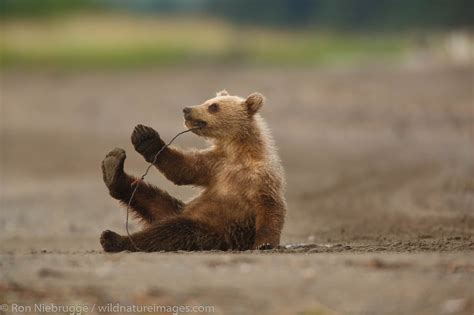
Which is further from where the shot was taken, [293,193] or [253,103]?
[293,193]

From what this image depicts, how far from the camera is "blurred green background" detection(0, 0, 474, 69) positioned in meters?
46.2

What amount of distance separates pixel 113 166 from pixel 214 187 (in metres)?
0.77

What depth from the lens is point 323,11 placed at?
67312mm

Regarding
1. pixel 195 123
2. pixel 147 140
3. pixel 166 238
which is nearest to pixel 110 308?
pixel 166 238

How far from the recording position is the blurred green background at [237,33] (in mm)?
46250

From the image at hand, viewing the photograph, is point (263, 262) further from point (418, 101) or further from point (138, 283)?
point (418, 101)

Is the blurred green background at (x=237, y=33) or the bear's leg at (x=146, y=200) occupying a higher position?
the blurred green background at (x=237, y=33)

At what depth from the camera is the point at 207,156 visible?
353 inches

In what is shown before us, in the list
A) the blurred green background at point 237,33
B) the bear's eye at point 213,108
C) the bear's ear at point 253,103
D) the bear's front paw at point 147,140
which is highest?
the blurred green background at point 237,33

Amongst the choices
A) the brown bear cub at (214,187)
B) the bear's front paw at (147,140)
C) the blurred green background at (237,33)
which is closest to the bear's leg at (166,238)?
the brown bear cub at (214,187)

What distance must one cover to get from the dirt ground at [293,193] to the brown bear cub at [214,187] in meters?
0.38

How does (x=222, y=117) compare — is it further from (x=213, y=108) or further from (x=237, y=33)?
(x=237, y=33)

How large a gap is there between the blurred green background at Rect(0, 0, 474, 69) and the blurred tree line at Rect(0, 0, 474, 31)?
0.18 feet

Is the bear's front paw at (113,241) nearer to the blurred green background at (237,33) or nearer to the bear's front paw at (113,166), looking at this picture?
the bear's front paw at (113,166)
